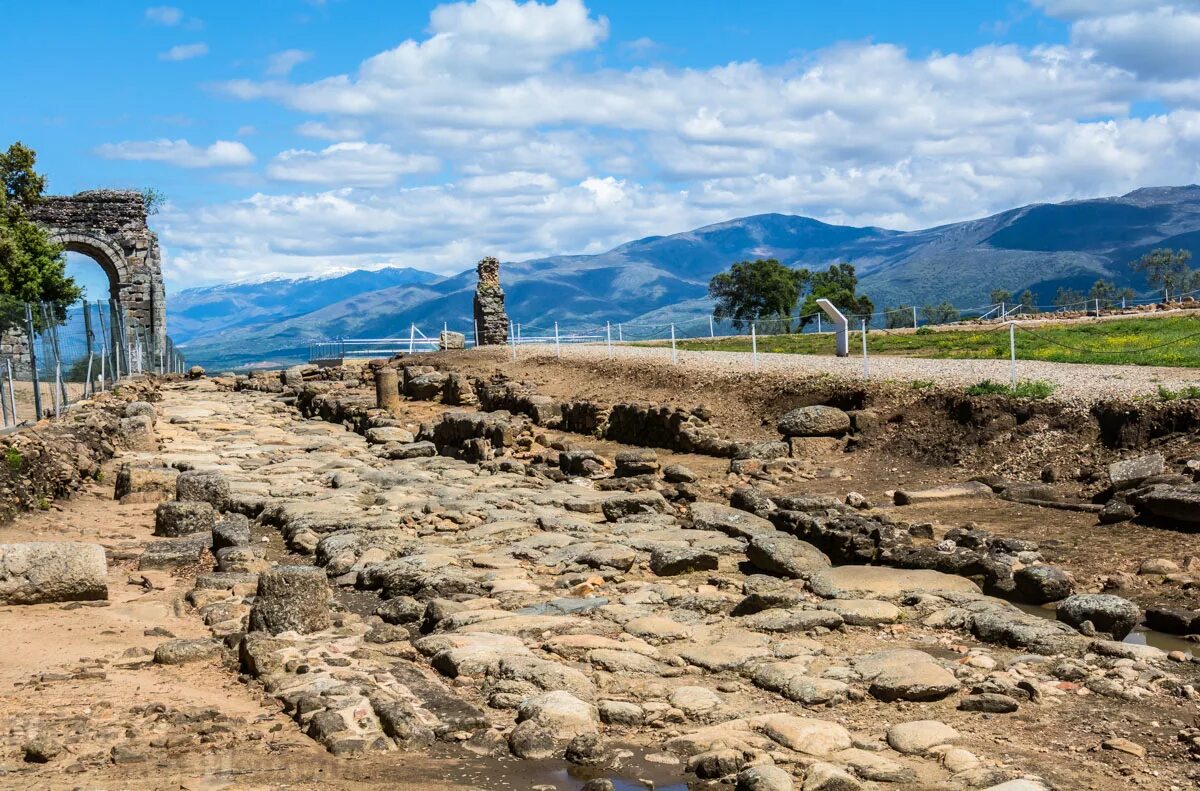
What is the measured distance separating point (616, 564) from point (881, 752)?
5153 millimetres

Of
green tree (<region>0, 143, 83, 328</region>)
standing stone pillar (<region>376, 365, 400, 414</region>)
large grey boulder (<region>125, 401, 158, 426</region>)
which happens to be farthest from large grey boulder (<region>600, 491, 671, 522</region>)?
green tree (<region>0, 143, 83, 328</region>)

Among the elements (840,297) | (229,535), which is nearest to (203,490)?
(229,535)

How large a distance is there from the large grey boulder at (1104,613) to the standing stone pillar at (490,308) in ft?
112

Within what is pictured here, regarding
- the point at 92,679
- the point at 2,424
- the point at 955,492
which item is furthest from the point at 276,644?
the point at 2,424

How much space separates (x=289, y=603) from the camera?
9.11 metres

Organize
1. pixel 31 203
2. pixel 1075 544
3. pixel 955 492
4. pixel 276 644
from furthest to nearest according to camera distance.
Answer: pixel 31 203 → pixel 955 492 → pixel 1075 544 → pixel 276 644

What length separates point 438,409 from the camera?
29234 mm

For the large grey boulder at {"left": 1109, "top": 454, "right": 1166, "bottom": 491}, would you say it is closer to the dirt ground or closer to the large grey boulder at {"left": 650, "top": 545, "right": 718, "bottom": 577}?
the dirt ground

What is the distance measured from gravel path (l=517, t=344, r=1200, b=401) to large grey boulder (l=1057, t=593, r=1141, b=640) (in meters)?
7.36

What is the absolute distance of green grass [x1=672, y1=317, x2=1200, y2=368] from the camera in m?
21.6

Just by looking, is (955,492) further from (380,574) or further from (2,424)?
(2,424)

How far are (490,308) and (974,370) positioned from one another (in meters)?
25.3

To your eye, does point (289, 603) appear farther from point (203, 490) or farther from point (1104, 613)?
point (203, 490)

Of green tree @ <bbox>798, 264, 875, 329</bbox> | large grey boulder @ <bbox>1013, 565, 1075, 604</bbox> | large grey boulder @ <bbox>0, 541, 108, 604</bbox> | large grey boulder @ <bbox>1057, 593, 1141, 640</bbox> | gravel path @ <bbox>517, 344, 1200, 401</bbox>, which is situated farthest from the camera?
green tree @ <bbox>798, 264, 875, 329</bbox>
